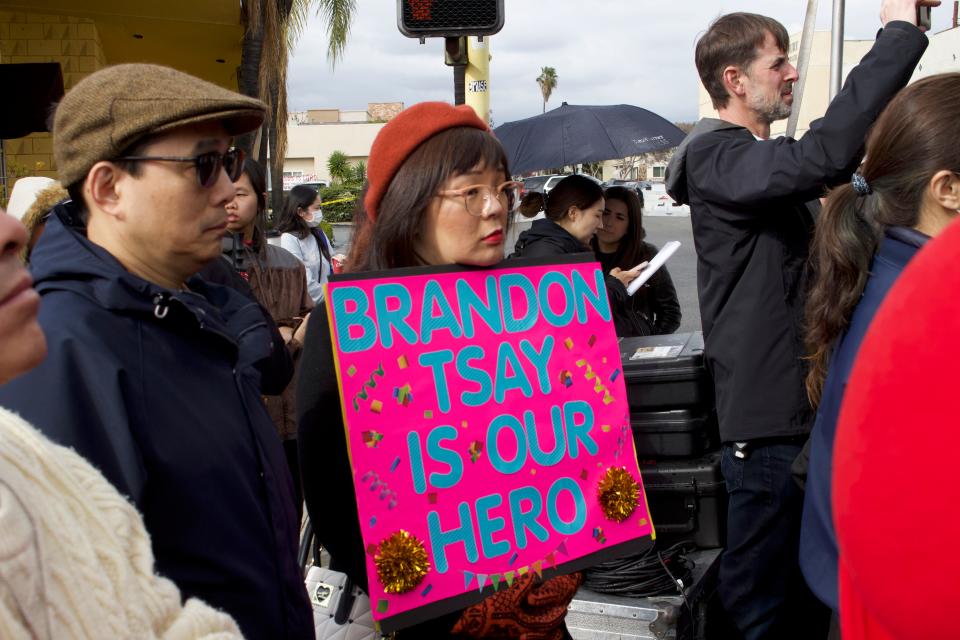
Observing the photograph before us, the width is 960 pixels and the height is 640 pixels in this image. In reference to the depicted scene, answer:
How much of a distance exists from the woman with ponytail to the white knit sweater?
128cm

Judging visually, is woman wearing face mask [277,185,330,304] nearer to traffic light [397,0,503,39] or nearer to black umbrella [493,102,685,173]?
black umbrella [493,102,685,173]

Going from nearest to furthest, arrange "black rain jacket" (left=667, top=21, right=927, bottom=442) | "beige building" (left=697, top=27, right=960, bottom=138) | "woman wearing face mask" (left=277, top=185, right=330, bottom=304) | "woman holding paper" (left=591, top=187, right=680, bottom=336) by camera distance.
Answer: "black rain jacket" (left=667, top=21, right=927, bottom=442) → "woman holding paper" (left=591, top=187, right=680, bottom=336) → "woman wearing face mask" (left=277, top=185, right=330, bottom=304) → "beige building" (left=697, top=27, right=960, bottom=138)

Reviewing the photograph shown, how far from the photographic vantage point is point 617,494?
6.83 feet

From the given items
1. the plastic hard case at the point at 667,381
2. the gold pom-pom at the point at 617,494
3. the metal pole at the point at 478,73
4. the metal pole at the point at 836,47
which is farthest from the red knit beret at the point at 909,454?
the metal pole at the point at 478,73

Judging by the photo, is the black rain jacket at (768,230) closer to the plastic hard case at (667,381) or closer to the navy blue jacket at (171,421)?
the plastic hard case at (667,381)

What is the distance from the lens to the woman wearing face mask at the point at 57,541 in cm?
87

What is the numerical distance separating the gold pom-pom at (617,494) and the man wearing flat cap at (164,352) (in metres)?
0.73

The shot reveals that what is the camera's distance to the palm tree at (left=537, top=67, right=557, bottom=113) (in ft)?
282

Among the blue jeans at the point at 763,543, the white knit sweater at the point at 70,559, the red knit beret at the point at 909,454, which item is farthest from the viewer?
the blue jeans at the point at 763,543

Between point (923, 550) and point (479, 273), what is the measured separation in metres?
1.57

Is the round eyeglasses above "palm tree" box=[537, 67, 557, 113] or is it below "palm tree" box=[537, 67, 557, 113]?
below

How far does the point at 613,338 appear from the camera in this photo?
221 centimetres

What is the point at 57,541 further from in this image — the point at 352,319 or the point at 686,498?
the point at 686,498

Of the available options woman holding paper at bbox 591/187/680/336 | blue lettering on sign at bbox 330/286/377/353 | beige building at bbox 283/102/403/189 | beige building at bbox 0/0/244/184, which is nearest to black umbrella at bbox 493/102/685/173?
woman holding paper at bbox 591/187/680/336
